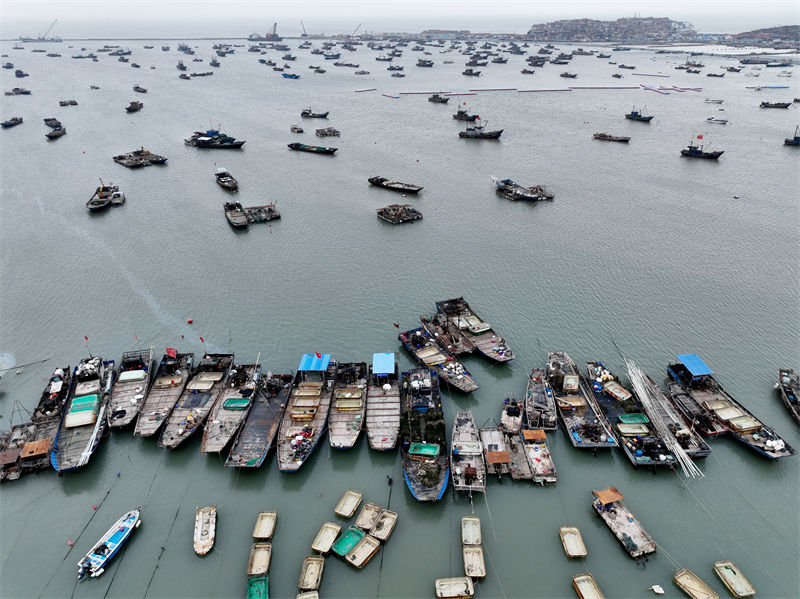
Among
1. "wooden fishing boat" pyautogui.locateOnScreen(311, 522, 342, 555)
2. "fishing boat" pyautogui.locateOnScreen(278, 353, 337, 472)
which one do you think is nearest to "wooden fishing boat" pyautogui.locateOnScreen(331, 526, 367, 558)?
"wooden fishing boat" pyautogui.locateOnScreen(311, 522, 342, 555)

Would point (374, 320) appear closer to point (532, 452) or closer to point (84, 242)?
point (532, 452)

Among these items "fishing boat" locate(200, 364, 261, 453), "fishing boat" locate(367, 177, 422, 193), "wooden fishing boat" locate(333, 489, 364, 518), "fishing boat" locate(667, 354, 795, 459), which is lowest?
"fishing boat" locate(367, 177, 422, 193)

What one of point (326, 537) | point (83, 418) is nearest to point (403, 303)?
point (326, 537)

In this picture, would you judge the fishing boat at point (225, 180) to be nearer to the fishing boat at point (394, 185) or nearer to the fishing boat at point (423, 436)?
the fishing boat at point (394, 185)

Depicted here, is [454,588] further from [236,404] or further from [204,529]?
[236,404]

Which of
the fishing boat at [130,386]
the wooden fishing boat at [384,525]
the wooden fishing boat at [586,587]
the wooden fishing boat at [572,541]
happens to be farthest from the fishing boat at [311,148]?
the wooden fishing boat at [586,587]

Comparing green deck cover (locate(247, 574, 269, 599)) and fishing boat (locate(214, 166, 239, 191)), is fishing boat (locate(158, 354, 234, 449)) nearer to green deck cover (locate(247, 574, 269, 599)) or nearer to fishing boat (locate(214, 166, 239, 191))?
green deck cover (locate(247, 574, 269, 599))

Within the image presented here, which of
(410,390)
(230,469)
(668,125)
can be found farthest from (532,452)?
(668,125)
